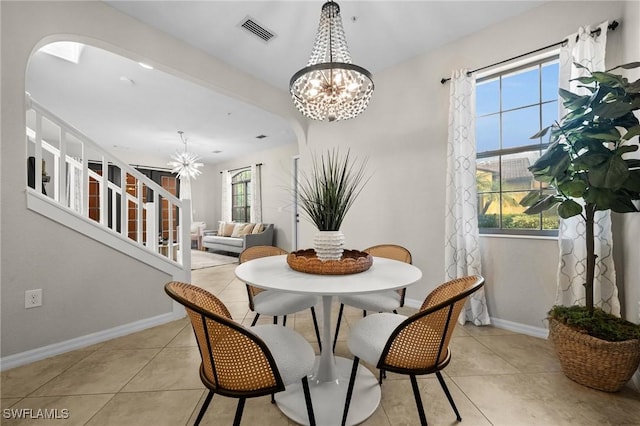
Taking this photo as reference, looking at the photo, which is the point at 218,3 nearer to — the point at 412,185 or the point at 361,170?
the point at 361,170

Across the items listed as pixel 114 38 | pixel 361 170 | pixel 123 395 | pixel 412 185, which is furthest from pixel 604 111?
pixel 114 38

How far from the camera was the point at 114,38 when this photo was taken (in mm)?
2254

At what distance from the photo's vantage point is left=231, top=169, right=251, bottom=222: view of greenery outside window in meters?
7.91

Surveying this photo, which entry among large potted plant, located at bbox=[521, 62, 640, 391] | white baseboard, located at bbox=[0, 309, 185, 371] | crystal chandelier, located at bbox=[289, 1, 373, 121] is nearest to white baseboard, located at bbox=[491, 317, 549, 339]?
large potted plant, located at bbox=[521, 62, 640, 391]

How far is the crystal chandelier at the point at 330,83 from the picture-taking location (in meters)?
1.74

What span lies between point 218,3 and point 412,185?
2487mm

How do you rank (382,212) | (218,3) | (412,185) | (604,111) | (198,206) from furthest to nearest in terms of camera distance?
(198,206) → (382,212) → (412,185) → (218,3) → (604,111)

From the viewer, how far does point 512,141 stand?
2.52 metres

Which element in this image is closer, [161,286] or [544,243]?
[544,243]

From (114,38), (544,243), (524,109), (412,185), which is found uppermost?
(114,38)

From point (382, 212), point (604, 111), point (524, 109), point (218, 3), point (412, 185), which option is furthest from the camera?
point (382, 212)

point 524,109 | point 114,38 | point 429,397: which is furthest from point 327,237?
point 114,38

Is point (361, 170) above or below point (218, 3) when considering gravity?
below

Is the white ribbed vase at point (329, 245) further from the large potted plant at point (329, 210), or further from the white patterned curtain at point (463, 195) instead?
the white patterned curtain at point (463, 195)
